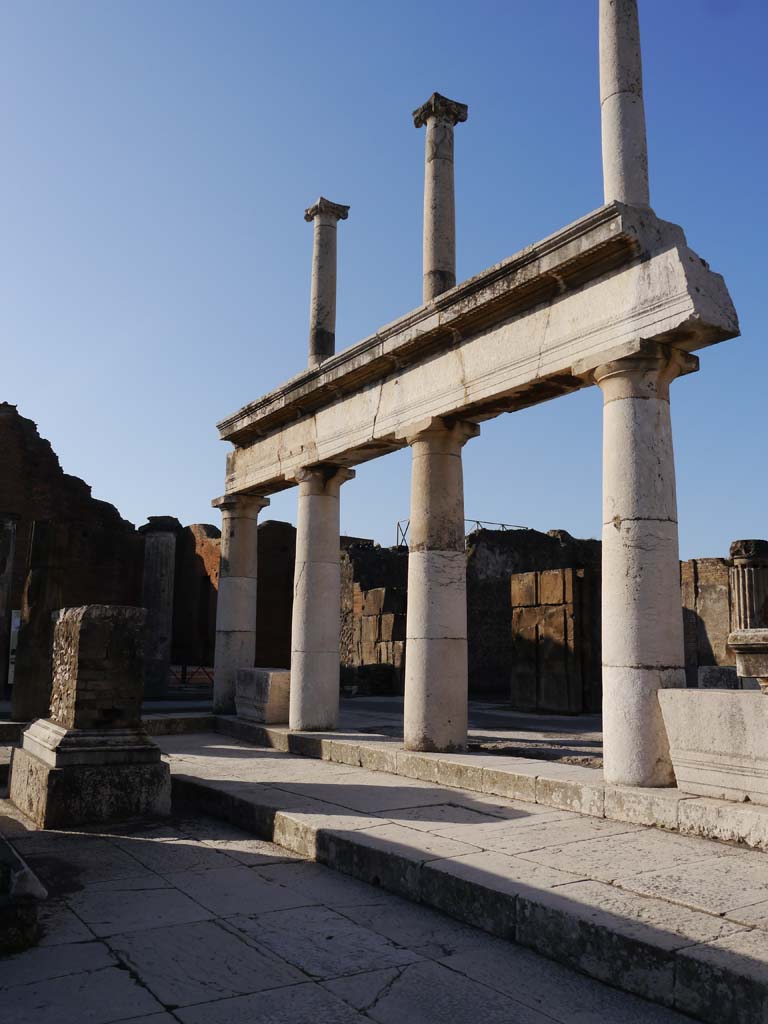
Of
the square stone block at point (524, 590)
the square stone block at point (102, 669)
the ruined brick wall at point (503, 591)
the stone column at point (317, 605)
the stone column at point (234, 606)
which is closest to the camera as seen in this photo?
the square stone block at point (102, 669)

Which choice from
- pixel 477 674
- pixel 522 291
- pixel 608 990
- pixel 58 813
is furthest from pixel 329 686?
pixel 477 674

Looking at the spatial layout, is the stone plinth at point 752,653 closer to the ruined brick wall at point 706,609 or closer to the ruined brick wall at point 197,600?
the ruined brick wall at point 706,609

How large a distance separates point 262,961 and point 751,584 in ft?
35.2

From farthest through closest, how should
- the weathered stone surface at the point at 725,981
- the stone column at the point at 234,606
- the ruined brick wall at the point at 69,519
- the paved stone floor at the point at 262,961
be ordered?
1. the ruined brick wall at the point at 69,519
2. the stone column at the point at 234,606
3. the paved stone floor at the point at 262,961
4. the weathered stone surface at the point at 725,981

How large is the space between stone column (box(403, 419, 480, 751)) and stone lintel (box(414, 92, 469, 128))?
11.1 feet

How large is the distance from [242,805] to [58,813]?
1267 millimetres

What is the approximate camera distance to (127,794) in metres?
6.34

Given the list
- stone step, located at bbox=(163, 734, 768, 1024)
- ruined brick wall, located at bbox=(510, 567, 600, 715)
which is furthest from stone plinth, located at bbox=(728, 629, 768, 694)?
ruined brick wall, located at bbox=(510, 567, 600, 715)

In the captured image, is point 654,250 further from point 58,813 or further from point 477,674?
point 477,674

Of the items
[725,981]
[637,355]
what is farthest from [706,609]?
[725,981]

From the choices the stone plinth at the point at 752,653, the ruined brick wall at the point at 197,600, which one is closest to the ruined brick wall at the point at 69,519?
the ruined brick wall at the point at 197,600

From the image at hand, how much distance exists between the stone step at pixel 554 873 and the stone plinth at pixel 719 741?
1.47ft

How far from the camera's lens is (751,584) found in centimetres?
1258

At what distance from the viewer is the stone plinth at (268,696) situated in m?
11.1
